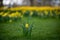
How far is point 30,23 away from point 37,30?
0.37ft

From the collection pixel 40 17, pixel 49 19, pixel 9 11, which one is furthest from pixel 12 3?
pixel 49 19

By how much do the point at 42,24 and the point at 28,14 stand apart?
20 cm

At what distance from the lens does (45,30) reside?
1.60 meters

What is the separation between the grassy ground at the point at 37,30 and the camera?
158cm

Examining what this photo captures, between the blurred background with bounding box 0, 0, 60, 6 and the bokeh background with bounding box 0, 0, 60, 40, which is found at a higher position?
the blurred background with bounding box 0, 0, 60, 6

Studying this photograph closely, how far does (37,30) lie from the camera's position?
5.23ft

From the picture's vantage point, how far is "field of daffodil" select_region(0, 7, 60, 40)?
1585mm

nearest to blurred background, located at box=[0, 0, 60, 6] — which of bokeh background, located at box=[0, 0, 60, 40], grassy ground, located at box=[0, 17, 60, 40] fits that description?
bokeh background, located at box=[0, 0, 60, 40]

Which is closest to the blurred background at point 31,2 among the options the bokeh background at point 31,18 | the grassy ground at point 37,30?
the bokeh background at point 31,18

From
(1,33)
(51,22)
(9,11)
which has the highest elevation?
(9,11)

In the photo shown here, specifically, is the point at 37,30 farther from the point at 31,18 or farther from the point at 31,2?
the point at 31,2

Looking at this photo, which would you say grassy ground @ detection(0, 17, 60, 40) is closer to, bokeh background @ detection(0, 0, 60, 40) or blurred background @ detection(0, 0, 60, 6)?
bokeh background @ detection(0, 0, 60, 40)

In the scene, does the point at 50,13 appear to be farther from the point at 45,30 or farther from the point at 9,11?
the point at 9,11

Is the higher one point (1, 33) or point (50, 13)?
point (50, 13)
